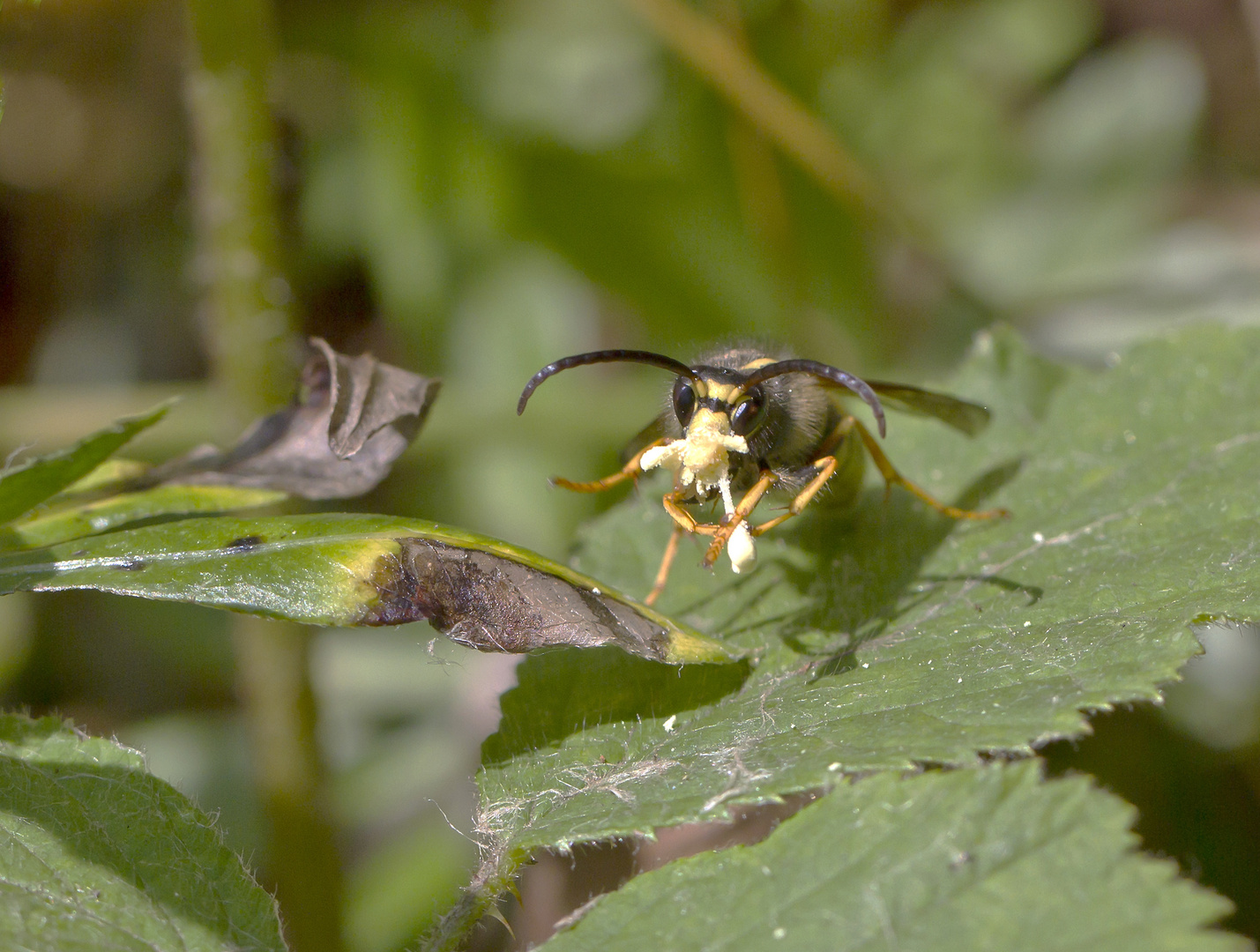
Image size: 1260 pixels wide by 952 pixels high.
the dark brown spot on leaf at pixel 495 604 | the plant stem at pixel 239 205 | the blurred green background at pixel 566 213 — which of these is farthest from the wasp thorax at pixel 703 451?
the blurred green background at pixel 566 213

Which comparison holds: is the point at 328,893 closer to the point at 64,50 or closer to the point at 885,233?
the point at 885,233

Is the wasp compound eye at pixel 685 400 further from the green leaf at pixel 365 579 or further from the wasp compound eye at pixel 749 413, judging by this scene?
the green leaf at pixel 365 579

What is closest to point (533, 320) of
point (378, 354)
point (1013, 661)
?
point (378, 354)

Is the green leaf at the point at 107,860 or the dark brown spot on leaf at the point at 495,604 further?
the dark brown spot on leaf at the point at 495,604

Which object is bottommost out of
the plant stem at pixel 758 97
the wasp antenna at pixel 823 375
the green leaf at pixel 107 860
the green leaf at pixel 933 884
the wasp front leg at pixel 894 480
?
the green leaf at pixel 107 860

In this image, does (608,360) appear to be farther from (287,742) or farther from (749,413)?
(287,742)

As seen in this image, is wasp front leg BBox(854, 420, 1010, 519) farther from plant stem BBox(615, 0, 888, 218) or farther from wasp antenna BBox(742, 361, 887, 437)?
plant stem BBox(615, 0, 888, 218)
